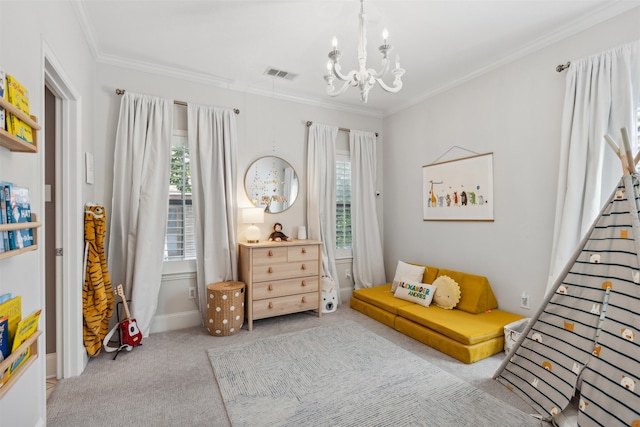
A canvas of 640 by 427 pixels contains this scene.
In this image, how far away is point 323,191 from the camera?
4.18 m

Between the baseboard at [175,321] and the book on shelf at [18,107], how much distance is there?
239cm

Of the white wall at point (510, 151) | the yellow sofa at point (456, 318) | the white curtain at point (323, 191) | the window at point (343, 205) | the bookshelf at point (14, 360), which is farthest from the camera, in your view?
the window at point (343, 205)

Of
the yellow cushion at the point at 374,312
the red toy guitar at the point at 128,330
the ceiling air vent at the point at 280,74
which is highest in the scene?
the ceiling air vent at the point at 280,74

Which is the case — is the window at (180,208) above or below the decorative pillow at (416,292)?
above

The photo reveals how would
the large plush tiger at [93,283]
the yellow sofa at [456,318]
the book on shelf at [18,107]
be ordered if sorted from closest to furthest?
the book on shelf at [18,107] < the large plush tiger at [93,283] < the yellow sofa at [456,318]

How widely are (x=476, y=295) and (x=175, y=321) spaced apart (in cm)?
315

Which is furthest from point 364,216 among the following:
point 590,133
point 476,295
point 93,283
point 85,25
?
point 85,25

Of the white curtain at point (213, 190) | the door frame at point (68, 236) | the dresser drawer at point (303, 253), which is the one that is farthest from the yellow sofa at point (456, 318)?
the door frame at point (68, 236)

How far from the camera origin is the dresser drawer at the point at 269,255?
11.0 ft

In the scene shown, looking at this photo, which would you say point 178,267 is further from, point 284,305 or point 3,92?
point 3,92

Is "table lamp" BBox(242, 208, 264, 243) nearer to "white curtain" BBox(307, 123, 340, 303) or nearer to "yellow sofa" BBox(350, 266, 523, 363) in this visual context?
"white curtain" BBox(307, 123, 340, 303)

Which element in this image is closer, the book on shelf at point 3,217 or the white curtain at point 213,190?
the book on shelf at point 3,217

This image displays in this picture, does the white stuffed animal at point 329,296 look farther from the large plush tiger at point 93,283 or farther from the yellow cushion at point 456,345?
the large plush tiger at point 93,283

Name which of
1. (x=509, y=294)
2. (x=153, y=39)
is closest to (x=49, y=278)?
(x=153, y=39)
